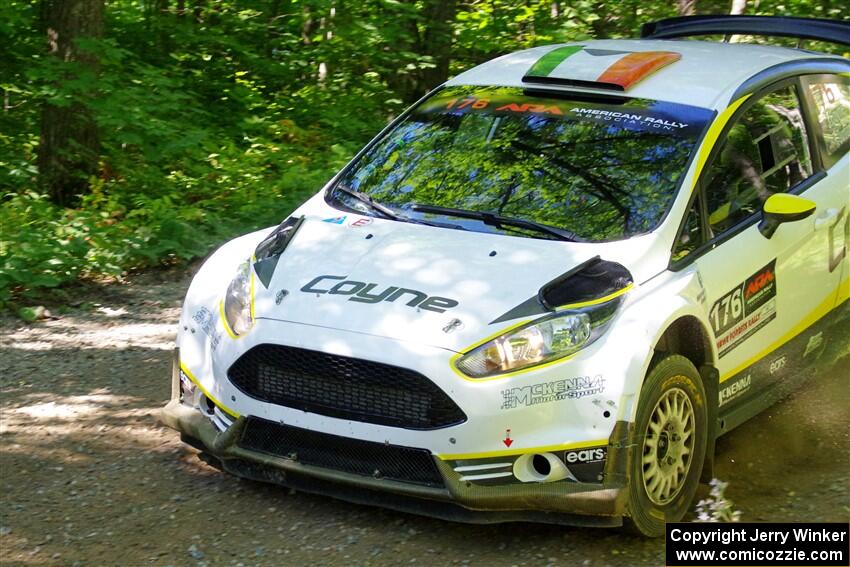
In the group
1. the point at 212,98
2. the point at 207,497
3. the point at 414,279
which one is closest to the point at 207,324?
the point at 207,497

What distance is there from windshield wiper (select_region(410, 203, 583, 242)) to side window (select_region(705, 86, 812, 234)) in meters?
0.71

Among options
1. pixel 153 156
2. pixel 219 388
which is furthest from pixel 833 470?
pixel 153 156

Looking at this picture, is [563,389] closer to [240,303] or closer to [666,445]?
[666,445]

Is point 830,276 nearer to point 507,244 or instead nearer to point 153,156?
point 507,244

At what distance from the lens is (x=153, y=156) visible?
10141 mm

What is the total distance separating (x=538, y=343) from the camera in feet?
14.4

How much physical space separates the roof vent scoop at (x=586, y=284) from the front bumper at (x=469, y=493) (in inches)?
21.4

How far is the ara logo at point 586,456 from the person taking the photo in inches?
169

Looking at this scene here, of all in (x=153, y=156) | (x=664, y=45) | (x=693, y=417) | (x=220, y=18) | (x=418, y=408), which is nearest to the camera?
(x=418, y=408)

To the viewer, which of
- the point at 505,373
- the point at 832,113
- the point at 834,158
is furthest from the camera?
the point at 832,113

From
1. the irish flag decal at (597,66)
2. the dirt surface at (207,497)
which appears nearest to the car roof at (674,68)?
the irish flag decal at (597,66)

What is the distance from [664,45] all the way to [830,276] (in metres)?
1.55

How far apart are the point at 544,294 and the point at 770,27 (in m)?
3.30

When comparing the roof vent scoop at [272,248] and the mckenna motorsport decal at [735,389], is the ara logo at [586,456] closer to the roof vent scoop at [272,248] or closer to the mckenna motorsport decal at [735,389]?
the mckenna motorsport decal at [735,389]
